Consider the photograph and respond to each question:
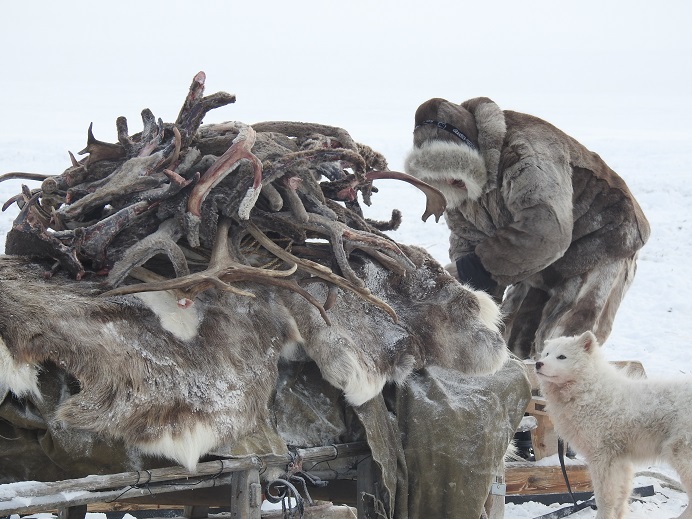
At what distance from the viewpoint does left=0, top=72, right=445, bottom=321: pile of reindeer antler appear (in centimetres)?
291

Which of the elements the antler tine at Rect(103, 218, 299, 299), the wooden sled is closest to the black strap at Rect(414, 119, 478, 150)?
the wooden sled

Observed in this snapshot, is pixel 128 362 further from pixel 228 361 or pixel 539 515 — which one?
pixel 539 515

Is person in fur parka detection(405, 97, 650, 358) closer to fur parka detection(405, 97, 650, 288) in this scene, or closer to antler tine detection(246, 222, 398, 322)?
fur parka detection(405, 97, 650, 288)

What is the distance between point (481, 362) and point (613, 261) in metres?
2.64

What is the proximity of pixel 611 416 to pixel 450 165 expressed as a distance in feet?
6.02

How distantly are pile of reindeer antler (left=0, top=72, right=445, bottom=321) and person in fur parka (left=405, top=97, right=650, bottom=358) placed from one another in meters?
2.10

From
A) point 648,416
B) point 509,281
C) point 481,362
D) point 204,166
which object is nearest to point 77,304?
point 204,166

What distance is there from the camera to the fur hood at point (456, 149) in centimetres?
555

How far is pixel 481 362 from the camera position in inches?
137

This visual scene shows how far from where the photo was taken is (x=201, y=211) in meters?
3.12

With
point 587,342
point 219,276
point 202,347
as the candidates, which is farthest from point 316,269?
point 587,342

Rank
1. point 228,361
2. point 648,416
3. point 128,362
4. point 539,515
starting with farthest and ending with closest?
point 539,515
point 648,416
point 228,361
point 128,362

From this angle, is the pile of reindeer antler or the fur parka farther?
the fur parka

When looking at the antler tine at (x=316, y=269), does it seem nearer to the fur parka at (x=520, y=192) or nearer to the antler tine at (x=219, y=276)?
the antler tine at (x=219, y=276)
